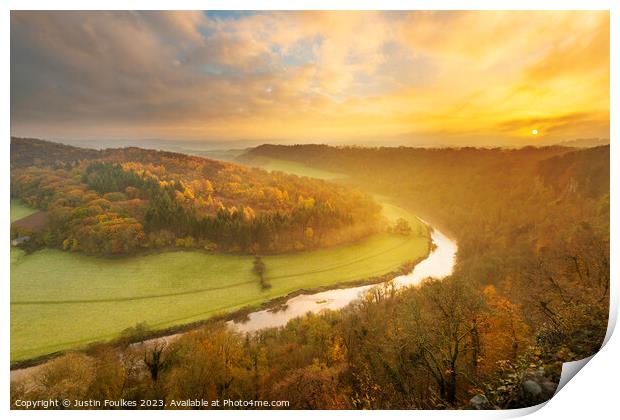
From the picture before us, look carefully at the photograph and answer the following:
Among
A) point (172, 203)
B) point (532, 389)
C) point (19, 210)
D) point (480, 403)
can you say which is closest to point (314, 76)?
point (172, 203)

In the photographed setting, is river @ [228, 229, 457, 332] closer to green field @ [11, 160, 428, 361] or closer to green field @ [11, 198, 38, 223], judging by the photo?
green field @ [11, 160, 428, 361]

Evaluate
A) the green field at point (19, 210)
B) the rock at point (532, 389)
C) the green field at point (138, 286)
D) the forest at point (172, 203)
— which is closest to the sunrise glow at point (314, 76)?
the forest at point (172, 203)

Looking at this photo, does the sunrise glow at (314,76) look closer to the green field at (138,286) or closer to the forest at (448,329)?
the forest at (448,329)

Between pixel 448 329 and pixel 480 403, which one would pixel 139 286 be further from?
pixel 480 403

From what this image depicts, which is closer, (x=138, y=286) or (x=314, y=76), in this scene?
(x=138, y=286)

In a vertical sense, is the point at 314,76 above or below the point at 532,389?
above
